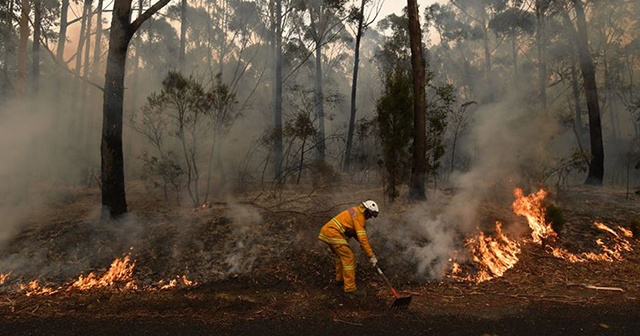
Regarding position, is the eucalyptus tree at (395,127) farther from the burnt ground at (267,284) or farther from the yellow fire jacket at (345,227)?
the yellow fire jacket at (345,227)

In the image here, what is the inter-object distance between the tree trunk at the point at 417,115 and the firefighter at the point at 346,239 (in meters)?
3.79

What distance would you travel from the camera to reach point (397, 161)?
10.2 meters

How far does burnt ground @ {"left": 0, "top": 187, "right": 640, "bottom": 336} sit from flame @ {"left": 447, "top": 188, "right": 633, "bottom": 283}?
19 centimetres

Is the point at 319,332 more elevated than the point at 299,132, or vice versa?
the point at 299,132

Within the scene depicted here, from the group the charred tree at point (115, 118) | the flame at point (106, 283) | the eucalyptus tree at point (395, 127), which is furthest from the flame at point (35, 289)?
the eucalyptus tree at point (395, 127)

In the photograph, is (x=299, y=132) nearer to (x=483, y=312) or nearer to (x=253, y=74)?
(x=483, y=312)

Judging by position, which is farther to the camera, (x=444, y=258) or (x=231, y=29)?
(x=231, y=29)

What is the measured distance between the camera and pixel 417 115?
1007 cm

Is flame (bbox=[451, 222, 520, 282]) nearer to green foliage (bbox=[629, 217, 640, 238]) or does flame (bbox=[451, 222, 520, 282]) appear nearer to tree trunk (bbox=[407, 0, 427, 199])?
tree trunk (bbox=[407, 0, 427, 199])

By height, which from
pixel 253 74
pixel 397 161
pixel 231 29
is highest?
pixel 231 29

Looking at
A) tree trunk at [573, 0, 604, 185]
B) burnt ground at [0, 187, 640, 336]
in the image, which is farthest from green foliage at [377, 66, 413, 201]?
tree trunk at [573, 0, 604, 185]

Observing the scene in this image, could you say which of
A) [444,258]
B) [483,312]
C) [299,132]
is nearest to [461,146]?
[299,132]

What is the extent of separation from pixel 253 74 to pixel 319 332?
30.5 metres

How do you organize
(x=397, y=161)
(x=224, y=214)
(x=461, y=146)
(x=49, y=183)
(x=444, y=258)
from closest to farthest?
(x=444, y=258) → (x=224, y=214) → (x=397, y=161) → (x=49, y=183) → (x=461, y=146)
